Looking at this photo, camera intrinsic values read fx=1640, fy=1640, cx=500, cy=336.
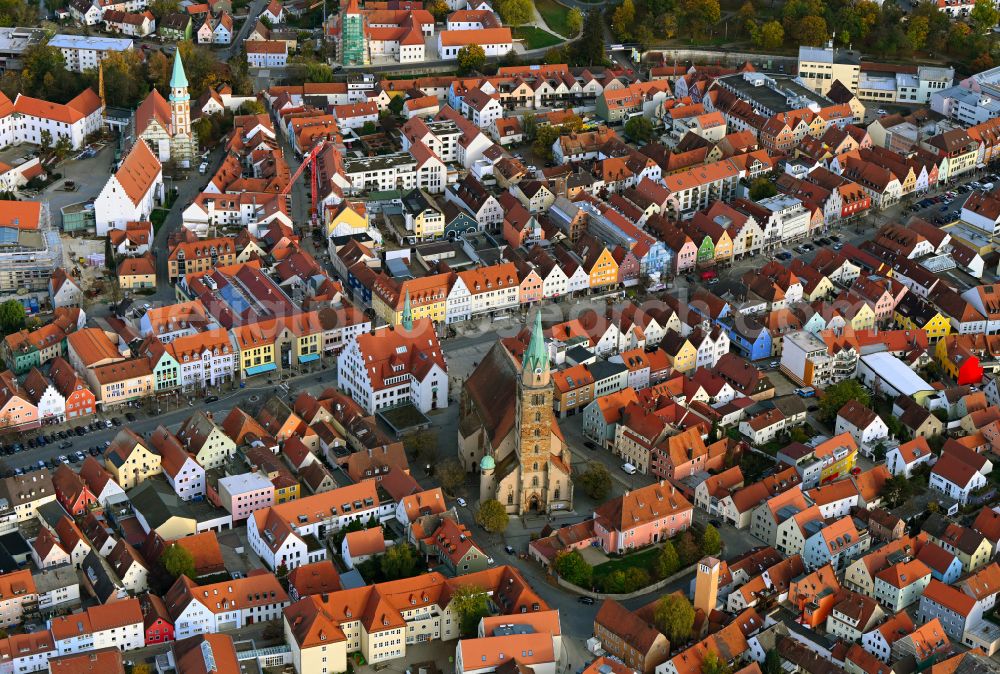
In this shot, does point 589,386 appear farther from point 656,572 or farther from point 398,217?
point 398,217

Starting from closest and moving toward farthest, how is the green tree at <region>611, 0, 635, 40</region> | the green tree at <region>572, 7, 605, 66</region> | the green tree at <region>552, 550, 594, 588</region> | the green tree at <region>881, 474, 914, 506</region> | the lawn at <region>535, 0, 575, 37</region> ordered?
the green tree at <region>552, 550, 594, 588</region>
the green tree at <region>881, 474, 914, 506</region>
the green tree at <region>572, 7, 605, 66</region>
the green tree at <region>611, 0, 635, 40</region>
the lawn at <region>535, 0, 575, 37</region>

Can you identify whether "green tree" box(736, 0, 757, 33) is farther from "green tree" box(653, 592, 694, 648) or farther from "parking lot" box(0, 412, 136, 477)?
"green tree" box(653, 592, 694, 648)

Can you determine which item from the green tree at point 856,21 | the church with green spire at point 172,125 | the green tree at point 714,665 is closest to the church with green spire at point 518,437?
the green tree at point 714,665

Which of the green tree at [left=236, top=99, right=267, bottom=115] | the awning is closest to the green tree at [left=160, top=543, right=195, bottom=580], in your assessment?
the awning

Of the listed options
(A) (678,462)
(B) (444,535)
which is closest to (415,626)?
(B) (444,535)

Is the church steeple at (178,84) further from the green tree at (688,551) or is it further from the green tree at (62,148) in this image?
the green tree at (688,551)

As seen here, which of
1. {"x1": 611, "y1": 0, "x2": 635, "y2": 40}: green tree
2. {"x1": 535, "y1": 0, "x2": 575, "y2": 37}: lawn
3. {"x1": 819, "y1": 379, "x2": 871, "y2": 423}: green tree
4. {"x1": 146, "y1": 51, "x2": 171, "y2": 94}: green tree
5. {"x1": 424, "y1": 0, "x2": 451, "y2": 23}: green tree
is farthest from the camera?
{"x1": 535, "y1": 0, "x2": 575, "y2": 37}: lawn
